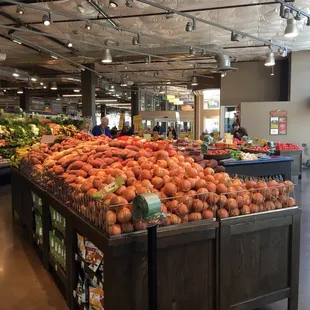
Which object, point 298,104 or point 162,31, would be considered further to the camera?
point 298,104

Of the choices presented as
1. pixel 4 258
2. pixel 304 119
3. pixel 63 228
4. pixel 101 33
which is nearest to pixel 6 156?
pixel 101 33

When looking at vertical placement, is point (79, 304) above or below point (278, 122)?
below

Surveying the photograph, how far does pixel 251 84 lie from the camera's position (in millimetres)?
13812

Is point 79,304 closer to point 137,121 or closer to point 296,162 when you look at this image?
point 296,162

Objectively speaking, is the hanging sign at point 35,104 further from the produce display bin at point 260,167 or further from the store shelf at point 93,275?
the store shelf at point 93,275

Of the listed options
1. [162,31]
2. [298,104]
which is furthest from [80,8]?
[298,104]

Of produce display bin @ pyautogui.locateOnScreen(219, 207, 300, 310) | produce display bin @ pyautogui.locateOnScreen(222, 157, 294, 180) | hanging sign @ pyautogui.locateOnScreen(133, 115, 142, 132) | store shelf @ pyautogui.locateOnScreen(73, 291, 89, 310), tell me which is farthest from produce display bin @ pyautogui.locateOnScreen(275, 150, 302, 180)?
store shelf @ pyautogui.locateOnScreen(73, 291, 89, 310)

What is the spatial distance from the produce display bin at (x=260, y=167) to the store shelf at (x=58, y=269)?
130 inches

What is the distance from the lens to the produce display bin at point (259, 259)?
234 cm

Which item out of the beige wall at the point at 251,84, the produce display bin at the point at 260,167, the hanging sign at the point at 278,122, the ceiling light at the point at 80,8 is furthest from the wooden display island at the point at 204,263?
the beige wall at the point at 251,84

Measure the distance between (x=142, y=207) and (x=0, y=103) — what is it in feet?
90.4

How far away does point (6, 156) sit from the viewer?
26.6 feet

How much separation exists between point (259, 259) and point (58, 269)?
177 cm

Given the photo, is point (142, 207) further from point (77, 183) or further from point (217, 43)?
point (217, 43)
